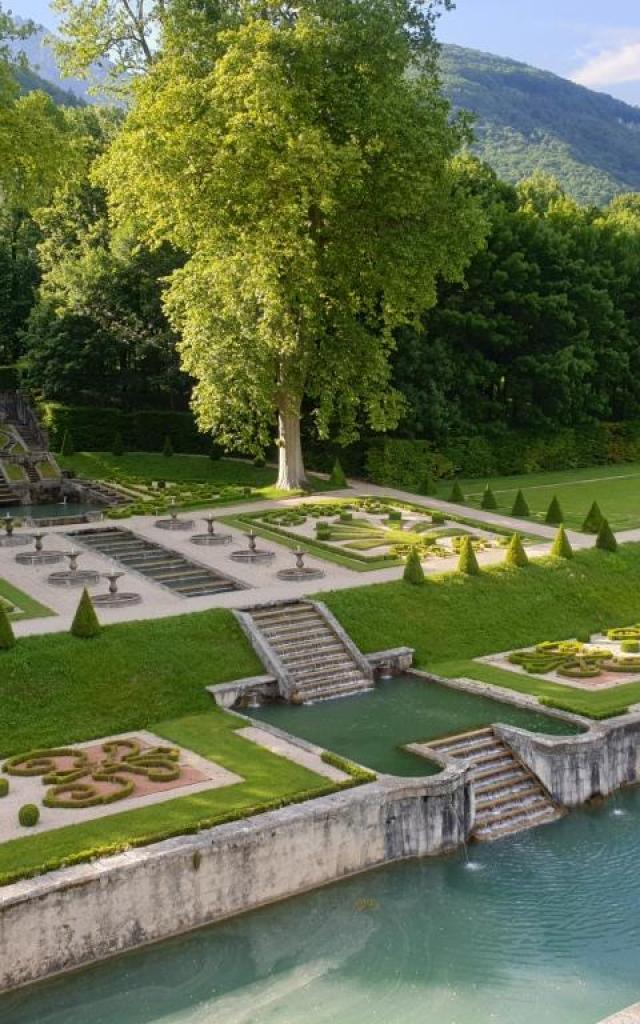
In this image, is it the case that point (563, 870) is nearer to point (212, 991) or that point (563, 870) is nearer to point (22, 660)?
point (212, 991)

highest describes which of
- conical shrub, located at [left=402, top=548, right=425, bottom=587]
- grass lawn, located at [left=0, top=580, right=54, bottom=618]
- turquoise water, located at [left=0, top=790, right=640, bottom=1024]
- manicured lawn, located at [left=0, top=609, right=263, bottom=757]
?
conical shrub, located at [left=402, top=548, right=425, bottom=587]

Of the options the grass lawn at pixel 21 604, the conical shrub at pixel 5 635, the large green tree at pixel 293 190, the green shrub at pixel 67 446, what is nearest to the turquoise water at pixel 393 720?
the conical shrub at pixel 5 635

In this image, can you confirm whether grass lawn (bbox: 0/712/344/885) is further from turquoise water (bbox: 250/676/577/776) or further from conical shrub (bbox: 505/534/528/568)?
conical shrub (bbox: 505/534/528/568)

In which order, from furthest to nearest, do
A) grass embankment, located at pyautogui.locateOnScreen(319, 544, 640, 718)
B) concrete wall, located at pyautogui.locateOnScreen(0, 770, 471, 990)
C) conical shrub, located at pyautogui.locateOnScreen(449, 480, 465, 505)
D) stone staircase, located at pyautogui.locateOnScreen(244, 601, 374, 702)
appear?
conical shrub, located at pyautogui.locateOnScreen(449, 480, 465, 505) < grass embankment, located at pyautogui.locateOnScreen(319, 544, 640, 718) < stone staircase, located at pyautogui.locateOnScreen(244, 601, 374, 702) < concrete wall, located at pyautogui.locateOnScreen(0, 770, 471, 990)

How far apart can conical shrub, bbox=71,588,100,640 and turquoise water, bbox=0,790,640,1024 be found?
11260 mm

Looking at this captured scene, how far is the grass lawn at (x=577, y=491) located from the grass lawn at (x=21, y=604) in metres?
22.9

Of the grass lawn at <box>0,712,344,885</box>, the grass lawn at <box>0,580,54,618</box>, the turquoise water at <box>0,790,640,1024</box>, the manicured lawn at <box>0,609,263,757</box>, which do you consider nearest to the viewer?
the turquoise water at <box>0,790,640,1024</box>

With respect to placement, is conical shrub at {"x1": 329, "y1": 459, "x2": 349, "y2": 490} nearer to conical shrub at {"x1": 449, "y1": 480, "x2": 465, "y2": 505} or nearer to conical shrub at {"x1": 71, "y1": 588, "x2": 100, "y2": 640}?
conical shrub at {"x1": 449, "y1": 480, "x2": 465, "y2": 505}

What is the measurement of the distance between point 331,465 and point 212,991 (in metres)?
40.6

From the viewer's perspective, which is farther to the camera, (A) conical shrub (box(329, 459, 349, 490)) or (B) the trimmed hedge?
(B) the trimmed hedge

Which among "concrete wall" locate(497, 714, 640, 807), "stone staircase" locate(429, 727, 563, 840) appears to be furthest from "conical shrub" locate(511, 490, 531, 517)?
"stone staircase" locate(429, 727, 563, 840)

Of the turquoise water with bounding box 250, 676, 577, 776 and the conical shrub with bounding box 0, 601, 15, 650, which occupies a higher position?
the conical shrub with bounding box 0, 601, 15, 650

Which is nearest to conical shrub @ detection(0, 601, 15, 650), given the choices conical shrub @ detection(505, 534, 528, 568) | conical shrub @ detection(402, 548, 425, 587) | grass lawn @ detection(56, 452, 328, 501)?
conical shrub @ detection(402, 548, 425, 587)

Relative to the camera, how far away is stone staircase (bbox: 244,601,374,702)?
30.4m
